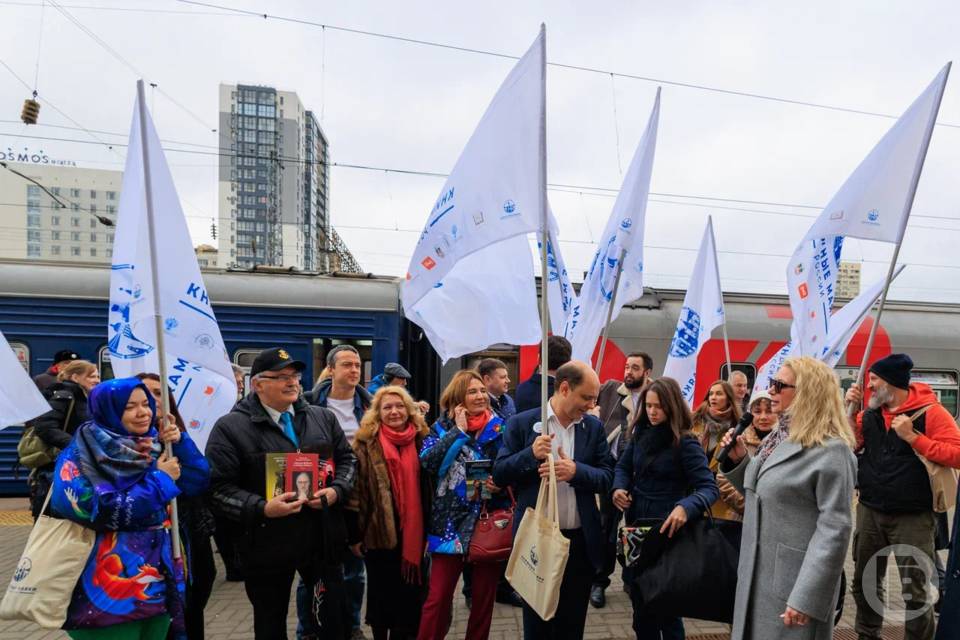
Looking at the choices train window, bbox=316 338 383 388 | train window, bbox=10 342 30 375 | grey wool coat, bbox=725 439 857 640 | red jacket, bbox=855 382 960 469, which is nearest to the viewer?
grey wool coat, bbox=725 439 857 640

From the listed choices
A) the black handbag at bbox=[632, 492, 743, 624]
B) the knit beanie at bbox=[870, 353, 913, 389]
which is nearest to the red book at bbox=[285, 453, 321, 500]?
the black handbag at bbox=[632, 492, 743, 624]

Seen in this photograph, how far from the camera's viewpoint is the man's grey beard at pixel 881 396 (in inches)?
142

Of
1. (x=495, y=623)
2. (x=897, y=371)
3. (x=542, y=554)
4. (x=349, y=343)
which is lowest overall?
Answer: (x=495, y=623)

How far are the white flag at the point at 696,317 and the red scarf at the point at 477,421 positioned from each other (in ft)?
9.65

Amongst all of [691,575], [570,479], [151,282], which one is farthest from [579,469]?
[151,282]

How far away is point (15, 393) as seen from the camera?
149 inches

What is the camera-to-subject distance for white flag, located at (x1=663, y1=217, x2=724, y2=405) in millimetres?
5980

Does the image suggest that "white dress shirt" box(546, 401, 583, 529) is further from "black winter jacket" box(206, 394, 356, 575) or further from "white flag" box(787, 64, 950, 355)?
"white flag" box(787, 64, 950, 355)

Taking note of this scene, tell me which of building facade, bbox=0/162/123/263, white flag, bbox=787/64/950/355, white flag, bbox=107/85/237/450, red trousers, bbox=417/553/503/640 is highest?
building facade, bbox=0/162/123/263

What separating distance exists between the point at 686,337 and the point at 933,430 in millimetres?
2699

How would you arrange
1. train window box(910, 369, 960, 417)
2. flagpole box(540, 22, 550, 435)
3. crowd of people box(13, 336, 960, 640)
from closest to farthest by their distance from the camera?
crowd of people box(13, 336, 960, 640)
flagpole box(540, 22, 550, 435)
train window box(910, 369, 960, 417)

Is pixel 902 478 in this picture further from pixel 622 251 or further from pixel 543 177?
pixel 543 177
